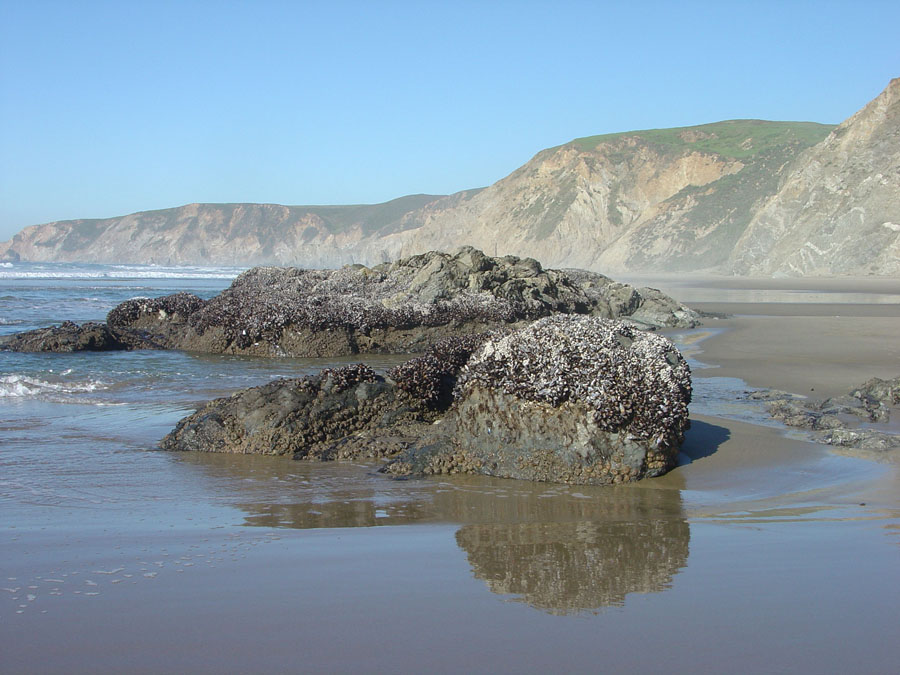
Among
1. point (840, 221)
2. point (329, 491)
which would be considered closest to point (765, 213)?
point (840, 221)

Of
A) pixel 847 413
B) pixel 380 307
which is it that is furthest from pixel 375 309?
pixel 847 413

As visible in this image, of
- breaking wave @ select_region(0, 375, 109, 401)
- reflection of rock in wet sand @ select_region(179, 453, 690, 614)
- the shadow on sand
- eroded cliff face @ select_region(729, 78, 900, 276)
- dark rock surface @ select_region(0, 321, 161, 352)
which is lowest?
reflection of rock in wet sand @ select_region(179, 453, 690, 614)

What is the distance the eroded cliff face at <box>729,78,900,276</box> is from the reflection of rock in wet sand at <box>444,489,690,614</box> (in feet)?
135

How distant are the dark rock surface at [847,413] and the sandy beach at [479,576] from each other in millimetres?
554

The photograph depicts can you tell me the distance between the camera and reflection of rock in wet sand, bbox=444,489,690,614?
11.3 feet

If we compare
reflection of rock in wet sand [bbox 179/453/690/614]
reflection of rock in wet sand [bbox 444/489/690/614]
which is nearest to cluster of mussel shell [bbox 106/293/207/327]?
reflection of rock in wet sand [bbox 179/453/690/614]

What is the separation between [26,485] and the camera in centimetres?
546

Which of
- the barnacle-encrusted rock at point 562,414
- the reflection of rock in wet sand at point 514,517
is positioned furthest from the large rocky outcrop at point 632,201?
the reflection of rock in wet sand at point 514,517

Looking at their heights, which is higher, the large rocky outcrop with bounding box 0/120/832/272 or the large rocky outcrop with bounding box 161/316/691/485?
the large rocky outcrop with bounding box 0/120/832/272

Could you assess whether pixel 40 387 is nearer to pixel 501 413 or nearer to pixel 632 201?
pixel 501 413

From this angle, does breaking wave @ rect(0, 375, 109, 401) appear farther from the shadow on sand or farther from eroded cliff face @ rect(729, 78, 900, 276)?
eroded cliff face @ rect(729, 78, 900, 276)

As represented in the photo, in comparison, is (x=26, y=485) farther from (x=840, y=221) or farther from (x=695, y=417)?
(x=840, y=221)

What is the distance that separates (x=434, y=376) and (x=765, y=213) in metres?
52.5

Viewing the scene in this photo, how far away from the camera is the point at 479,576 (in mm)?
3639
